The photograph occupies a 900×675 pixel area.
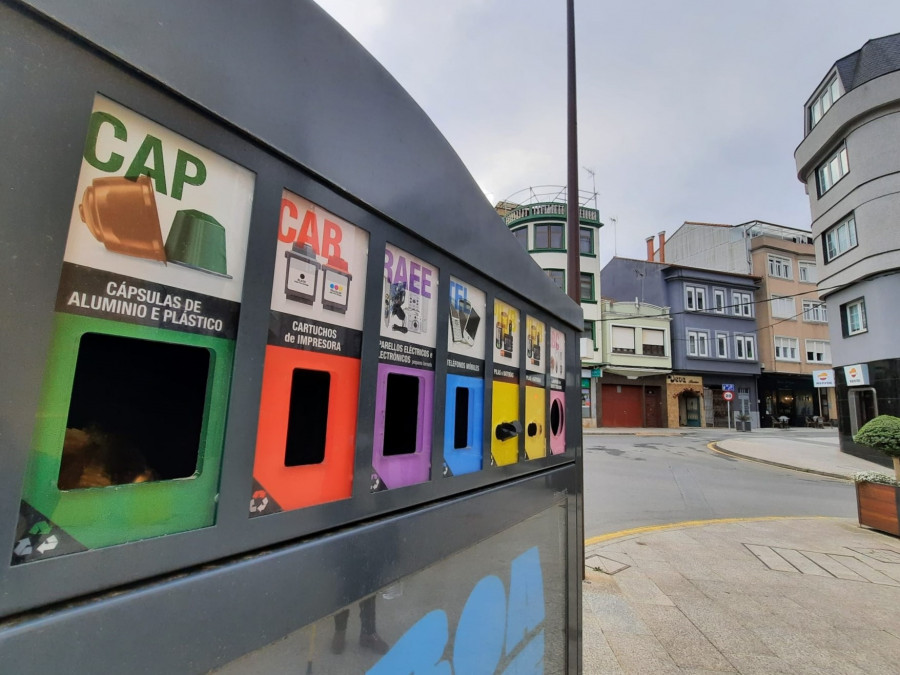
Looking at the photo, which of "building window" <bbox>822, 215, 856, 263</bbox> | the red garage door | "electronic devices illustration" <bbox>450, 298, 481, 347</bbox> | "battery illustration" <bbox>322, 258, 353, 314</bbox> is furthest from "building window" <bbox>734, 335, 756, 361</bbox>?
"battery illustration" <bbox>322, 258, 353, 314</bbox>

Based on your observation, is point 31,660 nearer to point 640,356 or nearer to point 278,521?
point 278,521

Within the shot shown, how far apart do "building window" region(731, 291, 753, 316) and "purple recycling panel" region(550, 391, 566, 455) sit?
3051cm

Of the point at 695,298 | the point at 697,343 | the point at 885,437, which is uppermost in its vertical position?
the point at 695,298

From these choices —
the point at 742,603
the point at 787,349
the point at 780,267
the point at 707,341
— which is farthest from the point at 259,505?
the point at 780,267

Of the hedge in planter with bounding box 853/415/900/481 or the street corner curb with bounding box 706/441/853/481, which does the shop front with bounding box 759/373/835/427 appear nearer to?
the street corner curb with bounding box 706/441/853/481

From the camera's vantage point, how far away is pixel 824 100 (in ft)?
53.9

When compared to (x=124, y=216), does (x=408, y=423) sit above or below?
below

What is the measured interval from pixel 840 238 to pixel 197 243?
20.9 meters

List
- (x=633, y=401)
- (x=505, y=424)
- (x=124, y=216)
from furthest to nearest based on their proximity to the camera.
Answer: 1. (x=633, y=401)
2. (x=505, y=424)
3. (x=124, y=216)

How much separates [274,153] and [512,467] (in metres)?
1.37

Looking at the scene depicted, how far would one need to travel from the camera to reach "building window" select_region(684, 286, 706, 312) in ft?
90.1

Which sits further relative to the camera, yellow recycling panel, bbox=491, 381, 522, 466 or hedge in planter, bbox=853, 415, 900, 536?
hedge in planter, bbox=853, 415, 900, 536

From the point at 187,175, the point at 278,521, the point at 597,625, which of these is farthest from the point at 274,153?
the point at 597,625

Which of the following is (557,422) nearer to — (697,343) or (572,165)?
(572,165)
